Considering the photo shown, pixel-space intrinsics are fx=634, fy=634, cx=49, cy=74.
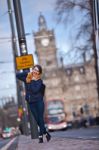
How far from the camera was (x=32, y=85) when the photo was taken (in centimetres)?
1392

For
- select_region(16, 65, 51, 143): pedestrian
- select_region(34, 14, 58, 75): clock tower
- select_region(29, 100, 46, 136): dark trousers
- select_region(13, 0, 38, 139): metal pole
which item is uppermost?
select_region(13, 0, 38, 139): metal pole

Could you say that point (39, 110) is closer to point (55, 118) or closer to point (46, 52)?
point (55, 118)

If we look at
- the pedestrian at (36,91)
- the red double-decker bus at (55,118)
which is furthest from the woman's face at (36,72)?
the red double-decker bus at (55,118)

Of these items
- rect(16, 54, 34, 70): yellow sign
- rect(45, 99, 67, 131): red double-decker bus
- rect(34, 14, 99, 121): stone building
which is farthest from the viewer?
rect(34, 14, 99, 121): stone building

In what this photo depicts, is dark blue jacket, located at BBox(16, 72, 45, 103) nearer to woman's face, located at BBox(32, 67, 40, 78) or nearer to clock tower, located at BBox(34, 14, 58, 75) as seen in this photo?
woman's face, located at BBox(32, 67, 40, 78)

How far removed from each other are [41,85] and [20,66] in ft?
12.0

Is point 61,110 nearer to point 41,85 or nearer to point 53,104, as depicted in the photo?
point 53,104

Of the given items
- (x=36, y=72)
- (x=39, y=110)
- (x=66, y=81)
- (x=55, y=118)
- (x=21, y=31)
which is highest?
(x=21, y=31)

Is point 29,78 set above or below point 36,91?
above

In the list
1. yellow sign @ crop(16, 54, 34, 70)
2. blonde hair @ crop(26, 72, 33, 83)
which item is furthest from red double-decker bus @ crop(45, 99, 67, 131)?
blonde hair @ crop(26, 72, 33, 83)

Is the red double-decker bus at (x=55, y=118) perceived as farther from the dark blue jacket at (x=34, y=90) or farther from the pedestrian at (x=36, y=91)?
the dark blue jacket at (x=34, y=90)

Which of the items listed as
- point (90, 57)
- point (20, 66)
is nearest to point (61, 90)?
point (90, 57)

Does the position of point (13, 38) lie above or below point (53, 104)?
above

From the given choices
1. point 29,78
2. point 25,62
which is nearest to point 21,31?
point 25,62
